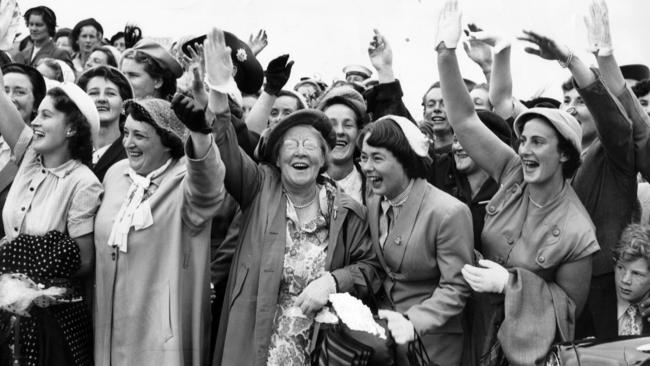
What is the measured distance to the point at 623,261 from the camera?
534 cm

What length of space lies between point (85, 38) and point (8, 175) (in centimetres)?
434

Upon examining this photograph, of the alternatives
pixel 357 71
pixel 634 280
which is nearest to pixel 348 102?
pixel 634 280

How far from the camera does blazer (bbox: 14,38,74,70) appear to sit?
10367mm

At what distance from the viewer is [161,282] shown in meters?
5.44

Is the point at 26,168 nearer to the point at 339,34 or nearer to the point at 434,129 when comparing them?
the point at 434,129

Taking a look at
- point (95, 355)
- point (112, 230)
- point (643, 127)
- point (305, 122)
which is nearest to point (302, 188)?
point (305, 122)

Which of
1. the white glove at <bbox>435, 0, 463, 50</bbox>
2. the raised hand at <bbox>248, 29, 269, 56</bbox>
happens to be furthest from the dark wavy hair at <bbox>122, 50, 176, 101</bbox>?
the white glove at <bbox>435, 0, 463, 50</bbox>

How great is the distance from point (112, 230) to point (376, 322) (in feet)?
5.10

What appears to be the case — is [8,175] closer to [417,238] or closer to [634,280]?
[417,238]

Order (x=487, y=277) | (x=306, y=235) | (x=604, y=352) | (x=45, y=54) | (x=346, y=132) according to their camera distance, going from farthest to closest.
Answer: (x=45, y=54) < (x=346, y=132) < (x=306, y=235) < (x=487, y=277) < (x=604, y=352)

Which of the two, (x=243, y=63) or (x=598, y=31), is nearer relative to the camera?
(x=598, y=31)

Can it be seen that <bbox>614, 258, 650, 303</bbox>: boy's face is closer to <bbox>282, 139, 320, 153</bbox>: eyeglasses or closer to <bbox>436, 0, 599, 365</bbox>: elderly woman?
<bbox>436, 0, 599, 365</bbox>: elderly woman

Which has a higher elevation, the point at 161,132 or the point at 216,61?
the point at 216,61

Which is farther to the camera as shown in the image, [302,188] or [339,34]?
[339,34]
